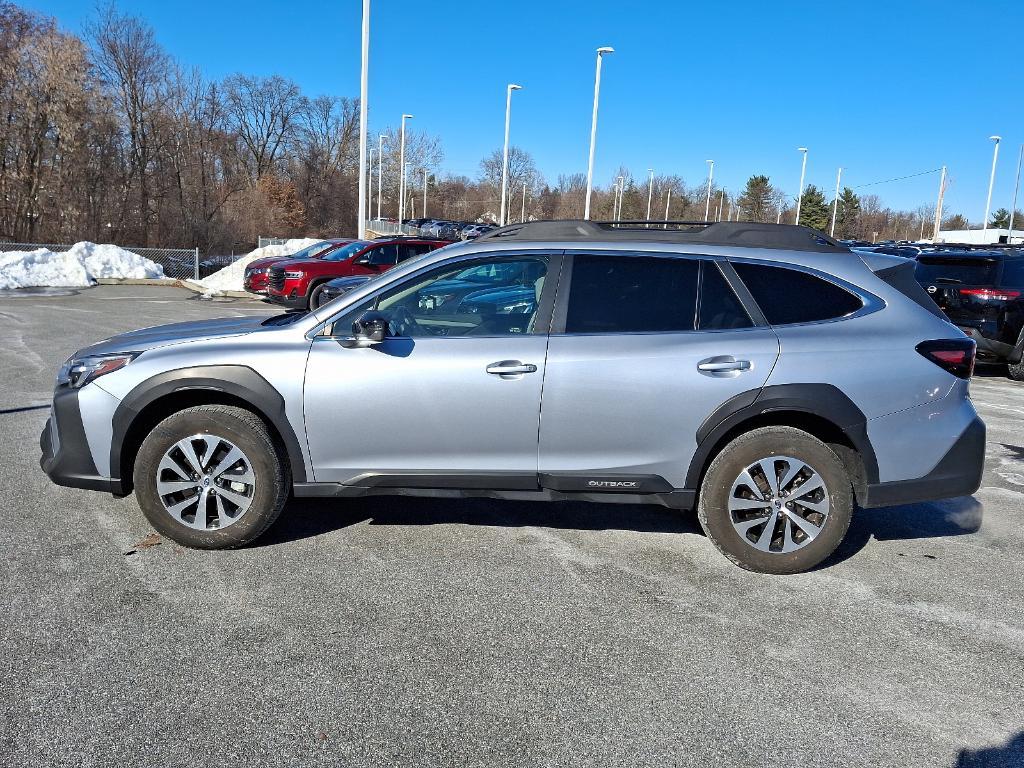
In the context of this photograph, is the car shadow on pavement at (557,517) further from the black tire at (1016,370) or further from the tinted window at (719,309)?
the black tire at (1016,370)

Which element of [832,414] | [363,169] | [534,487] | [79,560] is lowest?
[79,560]

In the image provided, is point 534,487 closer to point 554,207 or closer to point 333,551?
point 333,551

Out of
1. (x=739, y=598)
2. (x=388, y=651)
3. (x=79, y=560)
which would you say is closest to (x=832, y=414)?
(x=739, y=598)

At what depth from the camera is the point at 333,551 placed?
4.42m

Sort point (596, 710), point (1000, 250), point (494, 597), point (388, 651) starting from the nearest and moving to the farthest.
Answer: point (596, 710)
point (388, 651)
point (494, 597)
point (1000, 250)

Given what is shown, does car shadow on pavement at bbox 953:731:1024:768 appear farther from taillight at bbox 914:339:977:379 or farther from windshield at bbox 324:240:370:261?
windshield at bbox 324:240:370:261

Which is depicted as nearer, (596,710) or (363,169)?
(596,710)

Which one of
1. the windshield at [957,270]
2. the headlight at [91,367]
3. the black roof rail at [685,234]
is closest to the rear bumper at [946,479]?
the black roof rail at [685,234]

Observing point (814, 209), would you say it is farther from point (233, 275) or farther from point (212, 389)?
point (212, 389)

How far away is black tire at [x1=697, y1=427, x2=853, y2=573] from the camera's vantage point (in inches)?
165

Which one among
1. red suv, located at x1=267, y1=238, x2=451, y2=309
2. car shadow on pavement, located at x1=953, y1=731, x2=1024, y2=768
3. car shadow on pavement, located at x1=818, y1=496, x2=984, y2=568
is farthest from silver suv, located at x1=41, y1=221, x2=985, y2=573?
red suv, located at x1=267, y1=238, x2=451, y2=309

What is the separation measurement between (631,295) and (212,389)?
2345 mm

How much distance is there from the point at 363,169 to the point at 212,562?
21476 millimetres

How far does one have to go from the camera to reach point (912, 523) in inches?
206
